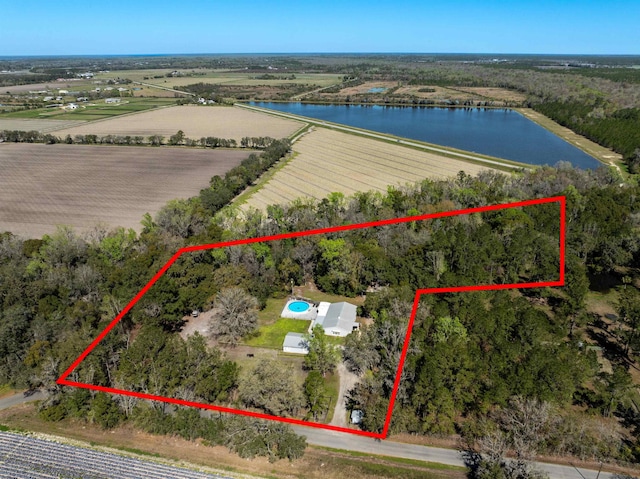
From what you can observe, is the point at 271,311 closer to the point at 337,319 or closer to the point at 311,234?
the point at 337,319

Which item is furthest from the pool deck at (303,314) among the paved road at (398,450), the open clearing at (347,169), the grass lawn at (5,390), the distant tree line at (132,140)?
the distant tree line at (132,140)

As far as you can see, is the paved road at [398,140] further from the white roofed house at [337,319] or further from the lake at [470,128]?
the white roofed house at [337,319]

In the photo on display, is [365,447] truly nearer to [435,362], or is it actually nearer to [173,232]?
[435,362]

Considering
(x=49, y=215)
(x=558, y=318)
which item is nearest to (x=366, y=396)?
(x=558, y=318)

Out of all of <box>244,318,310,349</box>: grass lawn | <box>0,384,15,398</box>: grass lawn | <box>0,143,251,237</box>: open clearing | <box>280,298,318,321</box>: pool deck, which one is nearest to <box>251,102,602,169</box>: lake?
<box>0,143,251,237</box>: open clearing

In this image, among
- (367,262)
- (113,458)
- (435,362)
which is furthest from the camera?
(367,262)

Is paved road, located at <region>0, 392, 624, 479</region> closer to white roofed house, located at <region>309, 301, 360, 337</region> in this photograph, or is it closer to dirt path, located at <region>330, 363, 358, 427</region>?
dirt path, located at <region>330, 363, 358, 427</region>

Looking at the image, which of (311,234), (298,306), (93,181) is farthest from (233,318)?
(93,181)
